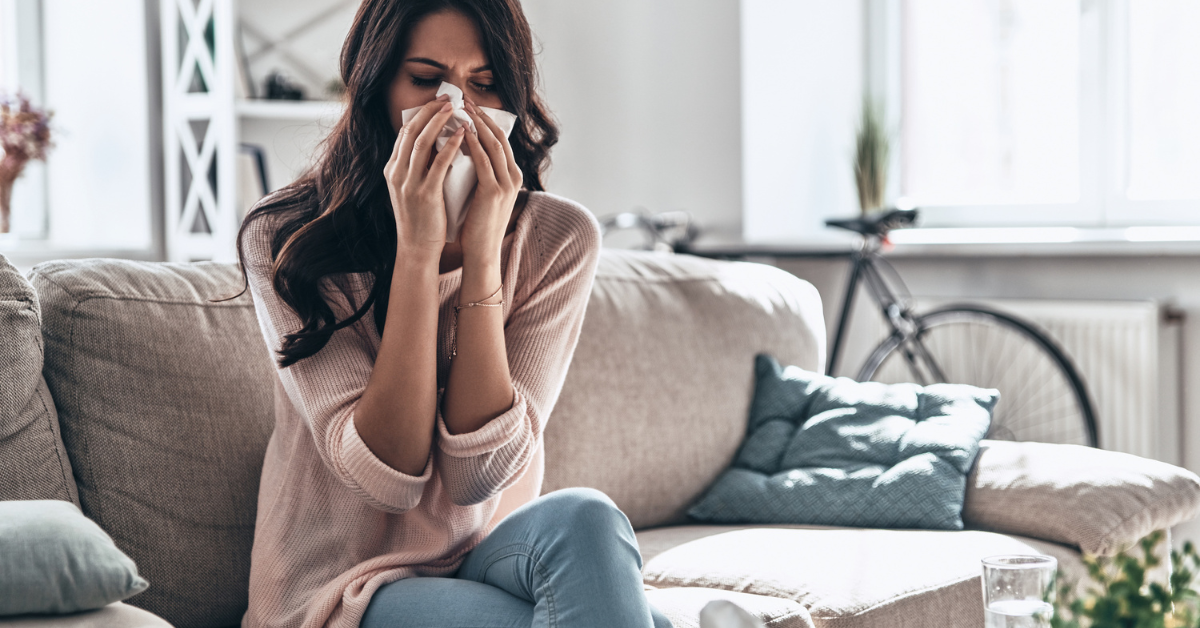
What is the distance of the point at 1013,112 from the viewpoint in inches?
128

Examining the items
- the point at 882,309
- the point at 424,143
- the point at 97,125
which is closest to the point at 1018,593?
the point at 424,143

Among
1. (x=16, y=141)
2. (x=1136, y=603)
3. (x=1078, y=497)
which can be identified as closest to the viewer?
(x=1136, y=603)

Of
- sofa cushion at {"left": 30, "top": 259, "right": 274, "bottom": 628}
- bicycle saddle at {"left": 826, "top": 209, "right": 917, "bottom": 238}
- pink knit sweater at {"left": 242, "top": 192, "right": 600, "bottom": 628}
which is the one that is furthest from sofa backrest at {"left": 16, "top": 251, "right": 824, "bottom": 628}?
bicycle saddle at {"left": 826, "top": 209, "right": 917, "bottom": 238}

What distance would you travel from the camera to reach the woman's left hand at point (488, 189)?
130 cm

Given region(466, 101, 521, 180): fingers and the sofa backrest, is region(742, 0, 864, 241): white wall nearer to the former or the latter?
the sofa backrest

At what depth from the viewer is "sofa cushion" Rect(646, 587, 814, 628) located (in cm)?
135

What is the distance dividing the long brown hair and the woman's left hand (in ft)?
0.27

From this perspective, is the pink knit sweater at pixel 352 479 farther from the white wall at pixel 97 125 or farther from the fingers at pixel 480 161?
the white wall at pixel 97 125

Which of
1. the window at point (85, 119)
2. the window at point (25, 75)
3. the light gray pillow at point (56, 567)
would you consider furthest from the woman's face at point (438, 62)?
the window at point (25, 75)

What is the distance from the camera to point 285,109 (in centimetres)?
345

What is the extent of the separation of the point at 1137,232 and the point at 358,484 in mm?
2349

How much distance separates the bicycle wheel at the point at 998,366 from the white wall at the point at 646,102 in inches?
→ 26.9

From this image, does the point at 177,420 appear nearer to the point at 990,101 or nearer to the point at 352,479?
the point at 352,479

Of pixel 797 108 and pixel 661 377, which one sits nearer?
pixel 661 377
